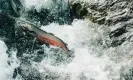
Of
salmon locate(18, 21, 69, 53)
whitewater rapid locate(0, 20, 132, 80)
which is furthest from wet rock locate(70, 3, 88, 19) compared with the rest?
salmon locate(18, 21, 69, 53)

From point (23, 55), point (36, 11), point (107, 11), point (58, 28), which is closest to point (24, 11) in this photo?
point (36, 11)

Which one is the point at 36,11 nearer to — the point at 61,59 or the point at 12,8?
the point at 12,8

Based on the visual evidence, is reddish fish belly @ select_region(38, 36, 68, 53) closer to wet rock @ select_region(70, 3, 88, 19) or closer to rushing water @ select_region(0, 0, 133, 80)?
rushing water @ select_region(0, 0, 133, 80)

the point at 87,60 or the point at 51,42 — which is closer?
the point at 87,60

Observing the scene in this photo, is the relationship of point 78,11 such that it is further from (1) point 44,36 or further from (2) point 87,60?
(2) point 87,60

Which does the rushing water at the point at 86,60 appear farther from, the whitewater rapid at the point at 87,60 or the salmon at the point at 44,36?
the salmon at the point at 44,36

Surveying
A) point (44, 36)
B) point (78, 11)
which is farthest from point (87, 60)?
point (78, 11)
